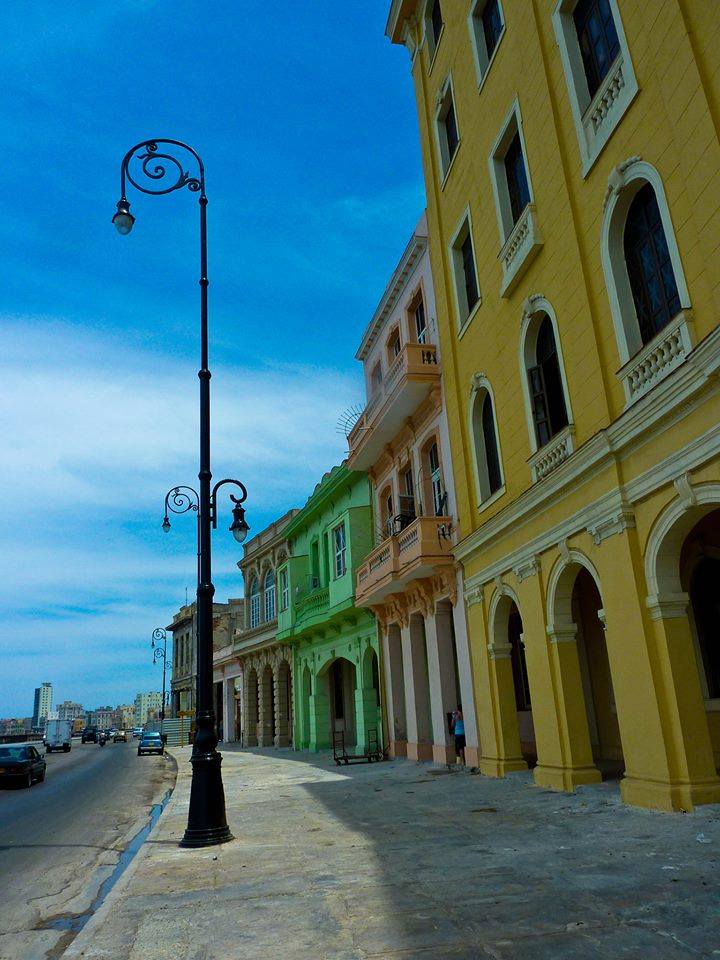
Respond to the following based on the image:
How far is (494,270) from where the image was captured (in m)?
15.0

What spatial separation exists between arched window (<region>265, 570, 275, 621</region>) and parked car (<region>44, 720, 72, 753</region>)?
30.8 metres

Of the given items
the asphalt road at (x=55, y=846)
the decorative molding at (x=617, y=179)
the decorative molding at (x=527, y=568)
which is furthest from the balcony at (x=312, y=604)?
the decorative molding at (x=617, y=179)

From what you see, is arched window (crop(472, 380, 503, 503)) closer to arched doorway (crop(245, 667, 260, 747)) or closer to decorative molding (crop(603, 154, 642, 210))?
decorative molding (crop(603, 154, 642, 210))

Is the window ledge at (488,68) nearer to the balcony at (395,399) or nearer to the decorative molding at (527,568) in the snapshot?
the balcony at (395,399)

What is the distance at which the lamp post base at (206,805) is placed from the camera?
31.2 feet

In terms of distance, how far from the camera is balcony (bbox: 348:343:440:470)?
19.0m

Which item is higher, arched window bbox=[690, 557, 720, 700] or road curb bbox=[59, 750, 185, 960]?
arched window bbox=[690, 557, 720, 700]

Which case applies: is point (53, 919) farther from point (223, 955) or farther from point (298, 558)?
point (298, 558)

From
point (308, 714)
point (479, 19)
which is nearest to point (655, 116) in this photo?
point (479, 19)

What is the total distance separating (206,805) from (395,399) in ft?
40.9

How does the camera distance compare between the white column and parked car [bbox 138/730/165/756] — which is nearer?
the white column

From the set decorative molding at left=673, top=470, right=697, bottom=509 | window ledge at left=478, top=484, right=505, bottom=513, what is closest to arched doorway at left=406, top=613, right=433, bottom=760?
window ledge at left=478, top=484, right=505, bottom=513

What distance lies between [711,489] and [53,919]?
26.3ft

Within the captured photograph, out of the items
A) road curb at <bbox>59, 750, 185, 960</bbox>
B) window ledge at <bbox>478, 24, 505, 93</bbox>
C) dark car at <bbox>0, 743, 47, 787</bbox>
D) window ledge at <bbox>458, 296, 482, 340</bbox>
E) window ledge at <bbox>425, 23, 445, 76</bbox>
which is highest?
window ledge at <bbox>425, 23, 445, 76</bbox>
